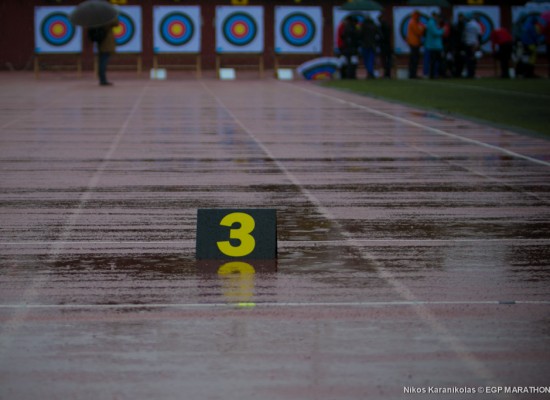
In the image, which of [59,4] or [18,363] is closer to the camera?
[18,363]

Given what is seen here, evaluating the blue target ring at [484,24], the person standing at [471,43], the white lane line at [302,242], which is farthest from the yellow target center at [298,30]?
the white lane line at [302,242]

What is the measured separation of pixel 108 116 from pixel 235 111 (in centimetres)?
293

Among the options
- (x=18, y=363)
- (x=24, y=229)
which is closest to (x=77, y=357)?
(x=18, y=363)

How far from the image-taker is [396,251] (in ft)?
30.7

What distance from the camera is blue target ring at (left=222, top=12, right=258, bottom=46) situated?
47969 mm

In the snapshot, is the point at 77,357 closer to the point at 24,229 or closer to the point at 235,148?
the point at 24,229

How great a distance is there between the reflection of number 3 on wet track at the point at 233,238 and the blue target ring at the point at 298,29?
39514 mm

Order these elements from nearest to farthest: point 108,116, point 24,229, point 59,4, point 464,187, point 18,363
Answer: point 18,363
point 24,229
point 464,187
point 108,116
point 59,4

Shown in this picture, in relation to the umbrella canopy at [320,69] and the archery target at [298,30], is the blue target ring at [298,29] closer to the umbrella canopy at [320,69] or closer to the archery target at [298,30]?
the archery target at [298,30]

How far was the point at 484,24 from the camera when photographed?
50156 millimetres

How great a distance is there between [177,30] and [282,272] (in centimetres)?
4038

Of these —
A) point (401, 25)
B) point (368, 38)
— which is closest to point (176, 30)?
point (401, 25)

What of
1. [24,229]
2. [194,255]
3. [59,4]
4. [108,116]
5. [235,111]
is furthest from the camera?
[59,4]

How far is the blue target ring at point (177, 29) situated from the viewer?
47.8 metres
